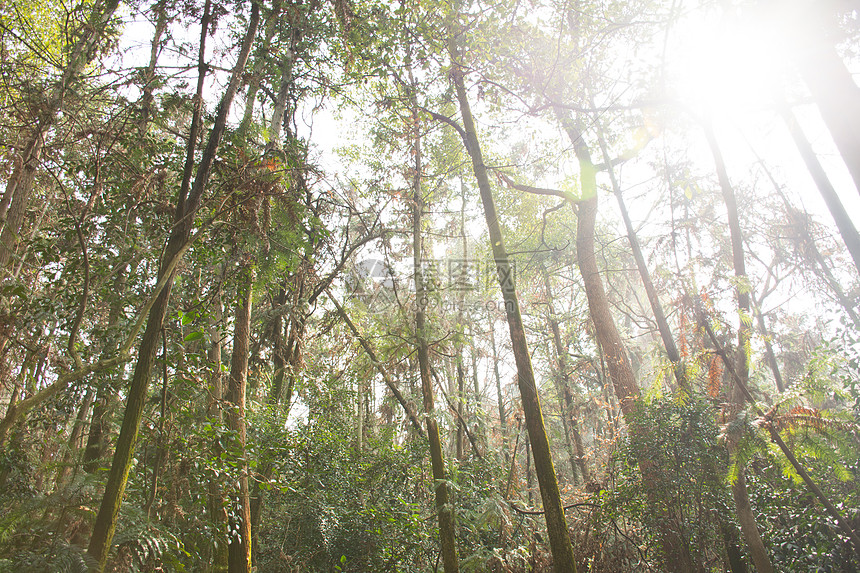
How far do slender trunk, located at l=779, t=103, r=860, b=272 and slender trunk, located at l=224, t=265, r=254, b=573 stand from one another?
6188 mm

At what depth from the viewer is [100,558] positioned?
2100 millimetres

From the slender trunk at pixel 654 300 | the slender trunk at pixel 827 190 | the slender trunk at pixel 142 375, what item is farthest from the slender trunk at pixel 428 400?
the slender trunk at pixel 827 190

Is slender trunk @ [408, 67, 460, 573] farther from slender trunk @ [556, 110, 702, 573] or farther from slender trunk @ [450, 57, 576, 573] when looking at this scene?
slender trunk @ [556, 110, 702, 573]

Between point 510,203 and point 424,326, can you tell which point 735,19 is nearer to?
point 424,326

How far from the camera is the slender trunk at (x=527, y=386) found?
4343 mm

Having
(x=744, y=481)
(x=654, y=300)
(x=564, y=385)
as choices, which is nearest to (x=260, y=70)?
(x=654, y=300)

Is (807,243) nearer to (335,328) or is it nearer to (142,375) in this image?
(335,328)

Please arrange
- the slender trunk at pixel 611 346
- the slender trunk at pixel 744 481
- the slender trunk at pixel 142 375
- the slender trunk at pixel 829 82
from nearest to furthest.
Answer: the slender trunk at pixel 142 375 → the slender trunk at pixel 829 82 → the slender trunk at pixel 744 481 → the slender trunk at pixel 611 346

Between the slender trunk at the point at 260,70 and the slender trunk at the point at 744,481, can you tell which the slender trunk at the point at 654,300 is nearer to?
the slender trunk at the point at 744,481

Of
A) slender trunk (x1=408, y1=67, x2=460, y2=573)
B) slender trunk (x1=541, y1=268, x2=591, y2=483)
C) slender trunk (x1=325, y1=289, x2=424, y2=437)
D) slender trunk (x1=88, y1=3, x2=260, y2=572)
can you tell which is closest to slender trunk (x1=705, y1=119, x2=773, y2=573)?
slender trunk (x1=408, y1=67, x2=460, y2=573)

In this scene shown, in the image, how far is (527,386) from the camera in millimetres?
5000

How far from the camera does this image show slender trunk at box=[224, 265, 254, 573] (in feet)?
11.9

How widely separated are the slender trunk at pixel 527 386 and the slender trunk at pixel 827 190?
3.46 m

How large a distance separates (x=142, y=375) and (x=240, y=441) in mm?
1665
